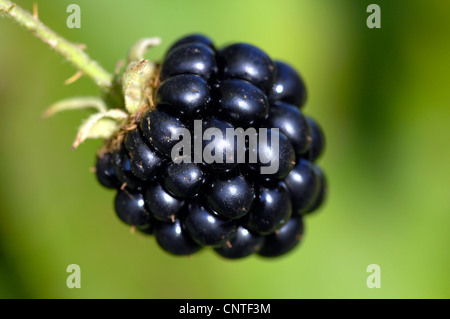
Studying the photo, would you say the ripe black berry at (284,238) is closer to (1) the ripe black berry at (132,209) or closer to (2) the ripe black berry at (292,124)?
(2) the ripe black berry at (292,124)

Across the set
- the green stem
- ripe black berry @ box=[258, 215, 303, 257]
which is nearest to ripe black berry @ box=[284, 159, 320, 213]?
ripe black berry @ box=[258, 215, 303, 257]

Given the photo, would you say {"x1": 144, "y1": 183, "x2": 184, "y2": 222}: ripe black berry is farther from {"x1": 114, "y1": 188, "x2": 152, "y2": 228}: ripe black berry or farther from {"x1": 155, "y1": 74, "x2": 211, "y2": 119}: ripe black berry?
{"x1": 155, "y1": 74, "x2": 211, "y2": 119}: ripe black berry

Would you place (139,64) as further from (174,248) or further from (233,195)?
(174,248)

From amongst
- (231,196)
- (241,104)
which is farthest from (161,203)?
(241,104)

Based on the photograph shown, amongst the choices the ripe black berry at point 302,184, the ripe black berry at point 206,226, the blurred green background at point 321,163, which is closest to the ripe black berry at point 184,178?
the ripe black berry at point 206,226

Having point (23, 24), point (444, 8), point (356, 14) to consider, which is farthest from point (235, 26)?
point (23, 24)
